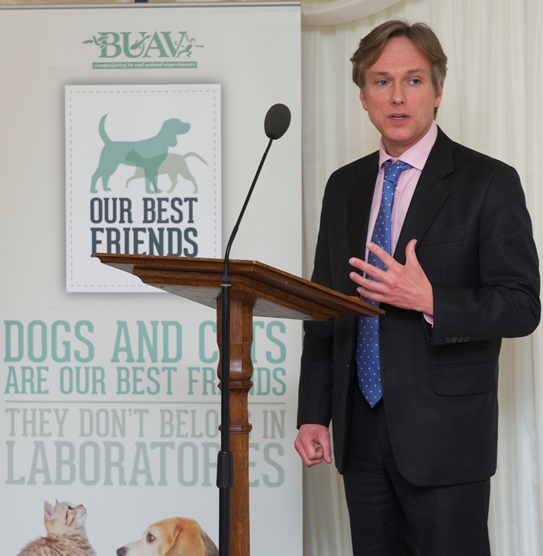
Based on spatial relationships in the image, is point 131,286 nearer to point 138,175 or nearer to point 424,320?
point 138,175

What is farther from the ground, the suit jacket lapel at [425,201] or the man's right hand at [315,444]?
the suit jacket lapel at [425,201]

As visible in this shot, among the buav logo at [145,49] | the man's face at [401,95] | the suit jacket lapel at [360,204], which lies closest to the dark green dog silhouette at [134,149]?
the buav logo at [145,49]

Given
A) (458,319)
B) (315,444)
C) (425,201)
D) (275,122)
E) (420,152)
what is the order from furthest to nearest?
(315,444) < (420,152) < (425,201) < (458,319) < (275,122)

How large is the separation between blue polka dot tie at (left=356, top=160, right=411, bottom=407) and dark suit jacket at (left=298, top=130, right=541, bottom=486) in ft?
0.17

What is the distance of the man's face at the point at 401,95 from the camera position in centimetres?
210

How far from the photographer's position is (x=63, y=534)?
295 centimetres

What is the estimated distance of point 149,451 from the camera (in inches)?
116

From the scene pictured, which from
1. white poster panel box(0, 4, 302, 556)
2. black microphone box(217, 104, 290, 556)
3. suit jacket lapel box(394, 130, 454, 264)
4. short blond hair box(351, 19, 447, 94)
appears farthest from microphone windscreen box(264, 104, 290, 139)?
white poster panel box(0, 4, 302, 556)

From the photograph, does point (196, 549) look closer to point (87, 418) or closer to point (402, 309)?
point (87, 418)

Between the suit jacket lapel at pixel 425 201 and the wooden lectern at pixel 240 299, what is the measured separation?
29cm

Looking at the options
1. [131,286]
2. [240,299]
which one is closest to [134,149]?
[131,286]

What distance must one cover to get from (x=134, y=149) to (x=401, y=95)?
1.14 m

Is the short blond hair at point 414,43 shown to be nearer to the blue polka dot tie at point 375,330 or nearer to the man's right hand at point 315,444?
the blue polka dot tie at point 375,330

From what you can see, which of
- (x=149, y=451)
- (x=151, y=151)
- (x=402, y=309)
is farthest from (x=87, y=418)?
(x=402, y=309)
